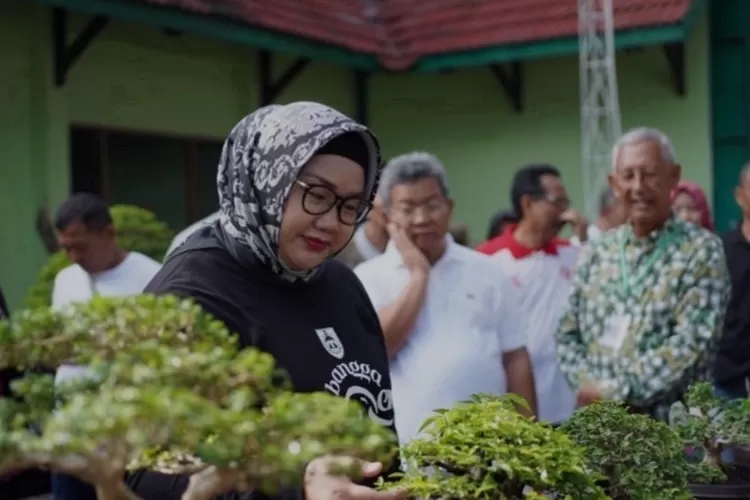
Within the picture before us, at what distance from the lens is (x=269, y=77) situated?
9664mm

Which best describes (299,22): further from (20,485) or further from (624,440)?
(624,440)

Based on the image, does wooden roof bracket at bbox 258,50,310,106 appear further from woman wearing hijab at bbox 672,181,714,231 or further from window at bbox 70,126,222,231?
woman wearing hijab at bbox 672,181,714,231

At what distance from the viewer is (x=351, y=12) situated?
10258mm

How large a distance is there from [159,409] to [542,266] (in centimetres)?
407

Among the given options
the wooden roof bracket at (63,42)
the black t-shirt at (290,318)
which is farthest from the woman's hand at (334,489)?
the wooden roof bracket at (63,42)

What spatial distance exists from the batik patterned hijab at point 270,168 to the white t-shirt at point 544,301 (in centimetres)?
248

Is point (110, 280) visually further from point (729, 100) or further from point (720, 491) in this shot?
point (729, 100)

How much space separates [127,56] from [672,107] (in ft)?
15.0

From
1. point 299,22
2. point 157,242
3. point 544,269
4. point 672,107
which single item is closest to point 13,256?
point 157,242

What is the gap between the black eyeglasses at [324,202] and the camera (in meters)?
2.23

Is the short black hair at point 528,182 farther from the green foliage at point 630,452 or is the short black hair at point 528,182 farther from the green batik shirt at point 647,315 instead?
the green foliage at point 630,452

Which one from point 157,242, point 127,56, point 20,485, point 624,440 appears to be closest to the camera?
point 624,440

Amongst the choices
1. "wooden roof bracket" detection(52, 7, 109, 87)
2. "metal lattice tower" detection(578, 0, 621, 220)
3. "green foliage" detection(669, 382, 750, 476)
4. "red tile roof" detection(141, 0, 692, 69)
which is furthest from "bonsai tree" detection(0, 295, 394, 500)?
"metal lattice tower" detection(578, 0, 621, 220)

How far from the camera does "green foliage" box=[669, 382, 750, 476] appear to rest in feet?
9.06
